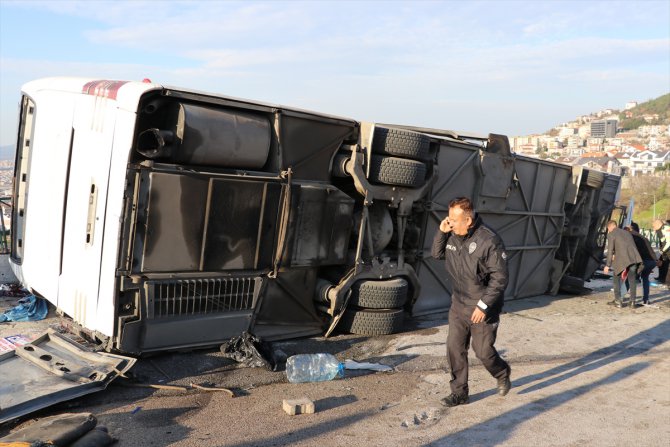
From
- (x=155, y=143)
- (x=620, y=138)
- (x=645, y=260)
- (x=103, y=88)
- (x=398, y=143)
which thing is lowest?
(x=645, y=260)

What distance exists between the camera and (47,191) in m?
5.82

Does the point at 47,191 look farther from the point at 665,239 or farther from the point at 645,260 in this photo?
the point at 665,239

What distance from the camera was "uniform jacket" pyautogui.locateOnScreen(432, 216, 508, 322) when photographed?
177 inches

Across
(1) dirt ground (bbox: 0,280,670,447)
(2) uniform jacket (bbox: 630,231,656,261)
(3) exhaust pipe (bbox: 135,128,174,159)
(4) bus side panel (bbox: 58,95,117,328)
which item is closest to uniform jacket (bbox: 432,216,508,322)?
(1) dirt ground (bbox: 0,280,670,447)

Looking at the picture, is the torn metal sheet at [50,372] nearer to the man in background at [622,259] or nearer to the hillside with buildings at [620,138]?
the man in background at [622,259]

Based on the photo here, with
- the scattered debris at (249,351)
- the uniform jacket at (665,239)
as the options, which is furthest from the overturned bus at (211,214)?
the uniform jacket at (665,239)

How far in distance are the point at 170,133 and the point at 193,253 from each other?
3.63 ft

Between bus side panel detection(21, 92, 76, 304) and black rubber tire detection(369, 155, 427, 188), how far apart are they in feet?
10.3

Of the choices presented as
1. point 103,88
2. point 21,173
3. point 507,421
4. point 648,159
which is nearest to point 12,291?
point 21,173

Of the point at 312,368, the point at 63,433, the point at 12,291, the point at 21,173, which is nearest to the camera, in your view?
the point at 63,433

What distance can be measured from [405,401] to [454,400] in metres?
0.40

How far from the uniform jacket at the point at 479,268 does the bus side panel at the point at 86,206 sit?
119 inches

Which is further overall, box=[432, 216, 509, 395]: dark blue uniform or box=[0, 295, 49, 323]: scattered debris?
box=[0, 295, 49, 323]: scattered debris

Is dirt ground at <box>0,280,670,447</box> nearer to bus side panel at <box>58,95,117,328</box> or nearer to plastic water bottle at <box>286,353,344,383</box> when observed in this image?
plastic water bottle at <box>286,353,344,383</box>
